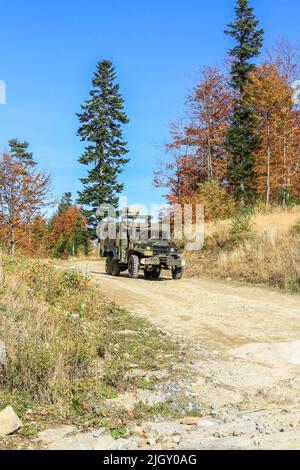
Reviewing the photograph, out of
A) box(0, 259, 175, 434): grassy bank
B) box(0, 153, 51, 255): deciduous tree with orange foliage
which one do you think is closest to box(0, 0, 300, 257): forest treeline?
box(0, 153, 51, 255): deciduous tree with orange foliage

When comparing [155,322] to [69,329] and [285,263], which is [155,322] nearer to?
[69,329]

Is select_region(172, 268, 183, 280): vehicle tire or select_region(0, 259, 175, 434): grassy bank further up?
select_region(172, 268, 183, 280): vehicle tire

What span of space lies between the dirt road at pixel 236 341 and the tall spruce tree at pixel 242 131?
20098 millimetres

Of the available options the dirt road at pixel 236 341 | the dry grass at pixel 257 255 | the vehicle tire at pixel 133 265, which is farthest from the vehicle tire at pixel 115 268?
the dry grass at pixel 257 255

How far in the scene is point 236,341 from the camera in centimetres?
760

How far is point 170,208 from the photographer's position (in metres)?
30.8

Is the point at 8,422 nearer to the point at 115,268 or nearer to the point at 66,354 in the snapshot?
the point at 66,354

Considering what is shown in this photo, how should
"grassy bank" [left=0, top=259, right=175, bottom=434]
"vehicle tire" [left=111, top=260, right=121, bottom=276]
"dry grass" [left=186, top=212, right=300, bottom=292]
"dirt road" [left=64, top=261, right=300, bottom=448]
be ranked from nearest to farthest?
"grassy bank" [left=0, top=259, right=175, bottom=434] → "dirt road" [left=64, top=261, right=300, bottom=448] → "dry grass" [left=186, top=212, right=300, bottom=292] → "vehicle tire" [left=111, top=260, right=121, bottom=276]

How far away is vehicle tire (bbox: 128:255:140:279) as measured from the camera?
16.4 m

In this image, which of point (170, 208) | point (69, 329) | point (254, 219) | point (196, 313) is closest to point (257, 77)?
point (170, 208)

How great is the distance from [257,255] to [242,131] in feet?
57.6

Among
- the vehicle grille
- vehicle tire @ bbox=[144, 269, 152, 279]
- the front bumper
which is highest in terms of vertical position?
the vehicle grille

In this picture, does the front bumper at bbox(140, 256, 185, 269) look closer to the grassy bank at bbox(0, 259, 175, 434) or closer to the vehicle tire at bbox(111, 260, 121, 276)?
the vehicle tire at bbox(111, 260, 121, 276)

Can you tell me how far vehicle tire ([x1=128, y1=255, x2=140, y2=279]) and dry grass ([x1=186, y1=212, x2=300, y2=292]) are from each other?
11.1ft
